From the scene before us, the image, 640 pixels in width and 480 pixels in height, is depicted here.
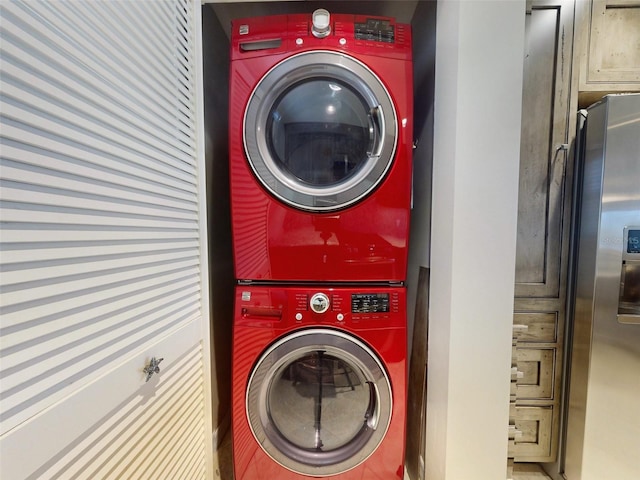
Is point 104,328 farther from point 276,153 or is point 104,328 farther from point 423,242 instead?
point 423,242

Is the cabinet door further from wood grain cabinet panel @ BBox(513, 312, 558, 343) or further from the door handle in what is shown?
the door handle

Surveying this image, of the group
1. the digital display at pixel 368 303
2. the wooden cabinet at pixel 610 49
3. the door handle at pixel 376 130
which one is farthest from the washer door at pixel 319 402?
the wooden cabinet at pixel 610 49

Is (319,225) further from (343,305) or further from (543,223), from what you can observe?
(543,223)

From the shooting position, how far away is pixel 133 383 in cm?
69

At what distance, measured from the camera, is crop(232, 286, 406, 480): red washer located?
1102mm

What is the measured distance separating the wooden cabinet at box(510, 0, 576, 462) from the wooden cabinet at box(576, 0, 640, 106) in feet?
0.33

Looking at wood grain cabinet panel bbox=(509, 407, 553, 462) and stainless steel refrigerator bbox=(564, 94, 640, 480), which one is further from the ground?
stainless steel refrigerator bbox=(564, 94, 640, 480)

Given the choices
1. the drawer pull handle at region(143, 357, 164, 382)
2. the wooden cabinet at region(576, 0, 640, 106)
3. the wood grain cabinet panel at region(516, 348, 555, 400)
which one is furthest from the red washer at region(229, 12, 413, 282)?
the wooden cabinet at region(576, 0, 640, 106)

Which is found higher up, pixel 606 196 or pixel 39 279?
pixel 606 196

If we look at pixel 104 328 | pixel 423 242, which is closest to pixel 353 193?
pixel 423 242

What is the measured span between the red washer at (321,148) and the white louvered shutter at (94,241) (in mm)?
234

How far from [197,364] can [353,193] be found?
2.84 feet

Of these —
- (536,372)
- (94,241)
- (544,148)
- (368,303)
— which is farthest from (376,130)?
(536,372)

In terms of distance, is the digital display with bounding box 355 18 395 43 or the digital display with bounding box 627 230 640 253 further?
the digital display with bounding box 627 230 640 253
